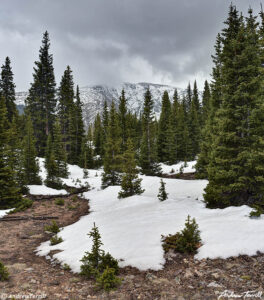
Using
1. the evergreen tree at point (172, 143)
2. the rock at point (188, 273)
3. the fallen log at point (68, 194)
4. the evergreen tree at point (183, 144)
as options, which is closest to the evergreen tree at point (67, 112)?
the fallen log at point (68, 194)

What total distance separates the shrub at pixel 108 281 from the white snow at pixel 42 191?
1767 centimetres

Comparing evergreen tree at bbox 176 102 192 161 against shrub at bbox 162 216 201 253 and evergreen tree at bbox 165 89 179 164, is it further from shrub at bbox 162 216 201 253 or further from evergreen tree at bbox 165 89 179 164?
shrub at bbox 162 216 201 253

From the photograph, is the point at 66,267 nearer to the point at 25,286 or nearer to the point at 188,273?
the point at 25,286

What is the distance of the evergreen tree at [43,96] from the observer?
1454 inches

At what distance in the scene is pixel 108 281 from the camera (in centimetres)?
491

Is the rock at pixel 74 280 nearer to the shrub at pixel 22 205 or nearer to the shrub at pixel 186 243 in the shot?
the shrub at pixel 186 243

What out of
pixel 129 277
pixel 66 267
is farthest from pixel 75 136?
pixel 129 277

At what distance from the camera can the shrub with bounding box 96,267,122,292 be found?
484 centimetres

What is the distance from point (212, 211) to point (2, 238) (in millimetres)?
10397

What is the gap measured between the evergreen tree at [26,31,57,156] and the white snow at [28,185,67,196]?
17110 millimetres

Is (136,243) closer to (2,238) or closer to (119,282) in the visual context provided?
(119,282)

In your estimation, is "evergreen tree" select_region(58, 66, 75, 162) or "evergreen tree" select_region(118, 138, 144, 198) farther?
"evergreen tree" select_region(58, 66, 75, 162)

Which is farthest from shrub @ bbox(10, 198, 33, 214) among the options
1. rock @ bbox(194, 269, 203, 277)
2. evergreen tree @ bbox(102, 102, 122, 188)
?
rock @ bbox(194, 269, 203, 277)

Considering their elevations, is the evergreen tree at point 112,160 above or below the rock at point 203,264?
above
